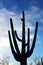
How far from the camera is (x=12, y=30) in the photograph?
2041cm

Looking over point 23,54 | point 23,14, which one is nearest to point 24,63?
point 23,54

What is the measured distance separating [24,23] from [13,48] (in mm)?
2054

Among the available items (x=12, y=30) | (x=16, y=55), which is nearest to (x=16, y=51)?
(x=16, y=55)

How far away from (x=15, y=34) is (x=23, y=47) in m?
1.13

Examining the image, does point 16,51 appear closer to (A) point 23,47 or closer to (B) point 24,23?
(A) point 23,47

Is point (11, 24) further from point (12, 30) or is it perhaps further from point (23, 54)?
point (23, 54)

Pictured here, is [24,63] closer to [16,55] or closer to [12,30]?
[16,55]

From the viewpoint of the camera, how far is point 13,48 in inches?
813

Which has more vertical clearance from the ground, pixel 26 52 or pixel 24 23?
pixel 24 23

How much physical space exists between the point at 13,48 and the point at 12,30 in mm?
1298

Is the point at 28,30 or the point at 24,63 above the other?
the point at 28,30

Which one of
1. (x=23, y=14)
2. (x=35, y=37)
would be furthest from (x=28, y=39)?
(x=23, y=14)

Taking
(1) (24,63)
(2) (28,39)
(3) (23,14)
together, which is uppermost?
(3) (23,14)

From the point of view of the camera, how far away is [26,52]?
20.9 m
